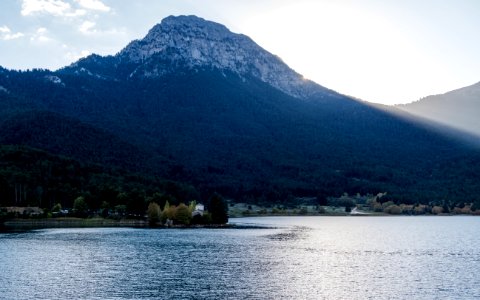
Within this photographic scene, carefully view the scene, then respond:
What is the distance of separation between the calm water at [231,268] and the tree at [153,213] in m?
39.6

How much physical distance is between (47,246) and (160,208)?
77.8 m

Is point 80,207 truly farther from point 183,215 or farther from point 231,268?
point 231,268

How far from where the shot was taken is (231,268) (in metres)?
89.3

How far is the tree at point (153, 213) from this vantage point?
18162 cm

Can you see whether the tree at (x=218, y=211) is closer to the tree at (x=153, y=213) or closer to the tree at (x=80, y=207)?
the tree at (x=153, y=213)

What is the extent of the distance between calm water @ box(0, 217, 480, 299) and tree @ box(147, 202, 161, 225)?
130 ft

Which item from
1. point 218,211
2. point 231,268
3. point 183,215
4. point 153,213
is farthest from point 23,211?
point 231,268

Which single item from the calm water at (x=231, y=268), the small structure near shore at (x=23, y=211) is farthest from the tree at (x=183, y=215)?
the small structure near shore at (x=23, y=211)

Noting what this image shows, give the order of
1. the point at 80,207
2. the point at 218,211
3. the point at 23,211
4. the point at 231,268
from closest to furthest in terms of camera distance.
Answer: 1. the point at 231,268
2. the point at 23,211
3. the point at 80,207
4. the point at 218,211

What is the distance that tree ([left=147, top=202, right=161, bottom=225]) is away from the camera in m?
182

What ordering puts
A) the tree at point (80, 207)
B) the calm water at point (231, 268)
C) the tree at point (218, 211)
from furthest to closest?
the tree at point (218, 211), the tree at point (80, 207), the calm water at point (231, 268)

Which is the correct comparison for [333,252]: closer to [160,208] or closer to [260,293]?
[260,293]

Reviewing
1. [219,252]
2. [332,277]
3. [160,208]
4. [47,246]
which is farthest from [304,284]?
[160,208]

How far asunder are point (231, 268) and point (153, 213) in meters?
95.5
